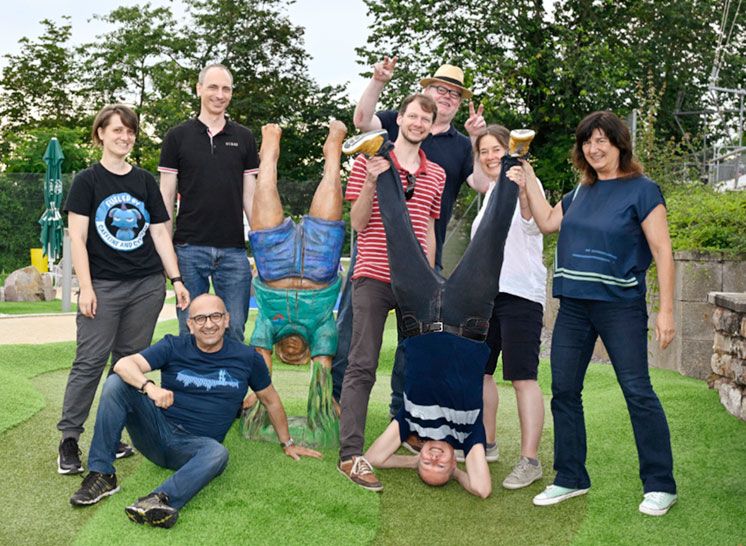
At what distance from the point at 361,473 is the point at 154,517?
1.02 meters

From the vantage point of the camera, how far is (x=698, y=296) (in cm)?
726

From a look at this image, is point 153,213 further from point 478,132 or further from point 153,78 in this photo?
point 153,78

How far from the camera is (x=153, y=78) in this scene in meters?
28.8

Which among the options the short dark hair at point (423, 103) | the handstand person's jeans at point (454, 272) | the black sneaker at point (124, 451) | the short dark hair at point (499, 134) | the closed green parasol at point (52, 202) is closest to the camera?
the handstand person's jeans at point (454, 272)

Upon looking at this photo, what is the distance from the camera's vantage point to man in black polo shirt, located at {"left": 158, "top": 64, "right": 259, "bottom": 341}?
14.5 feet

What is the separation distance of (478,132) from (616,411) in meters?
2.28

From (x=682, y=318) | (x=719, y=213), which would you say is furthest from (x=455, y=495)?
(x=719, y=213)

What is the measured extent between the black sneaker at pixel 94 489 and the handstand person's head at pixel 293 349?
117cm

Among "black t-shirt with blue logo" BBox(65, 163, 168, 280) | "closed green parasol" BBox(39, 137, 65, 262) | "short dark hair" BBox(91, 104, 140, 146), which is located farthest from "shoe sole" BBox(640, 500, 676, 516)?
"closed green parasol" BBox(39, 137, 65, 262)

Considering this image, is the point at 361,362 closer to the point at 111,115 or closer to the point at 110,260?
the point at 110,260

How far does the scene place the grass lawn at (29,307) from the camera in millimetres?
12331

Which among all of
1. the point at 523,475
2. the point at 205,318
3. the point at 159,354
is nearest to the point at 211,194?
the point at 205,318

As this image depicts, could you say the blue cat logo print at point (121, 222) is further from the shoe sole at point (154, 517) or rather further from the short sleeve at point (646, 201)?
the short sleeve at point (646, 201)

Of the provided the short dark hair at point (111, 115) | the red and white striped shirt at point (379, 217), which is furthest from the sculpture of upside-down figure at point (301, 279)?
the short dark hair at point (111, 115)
